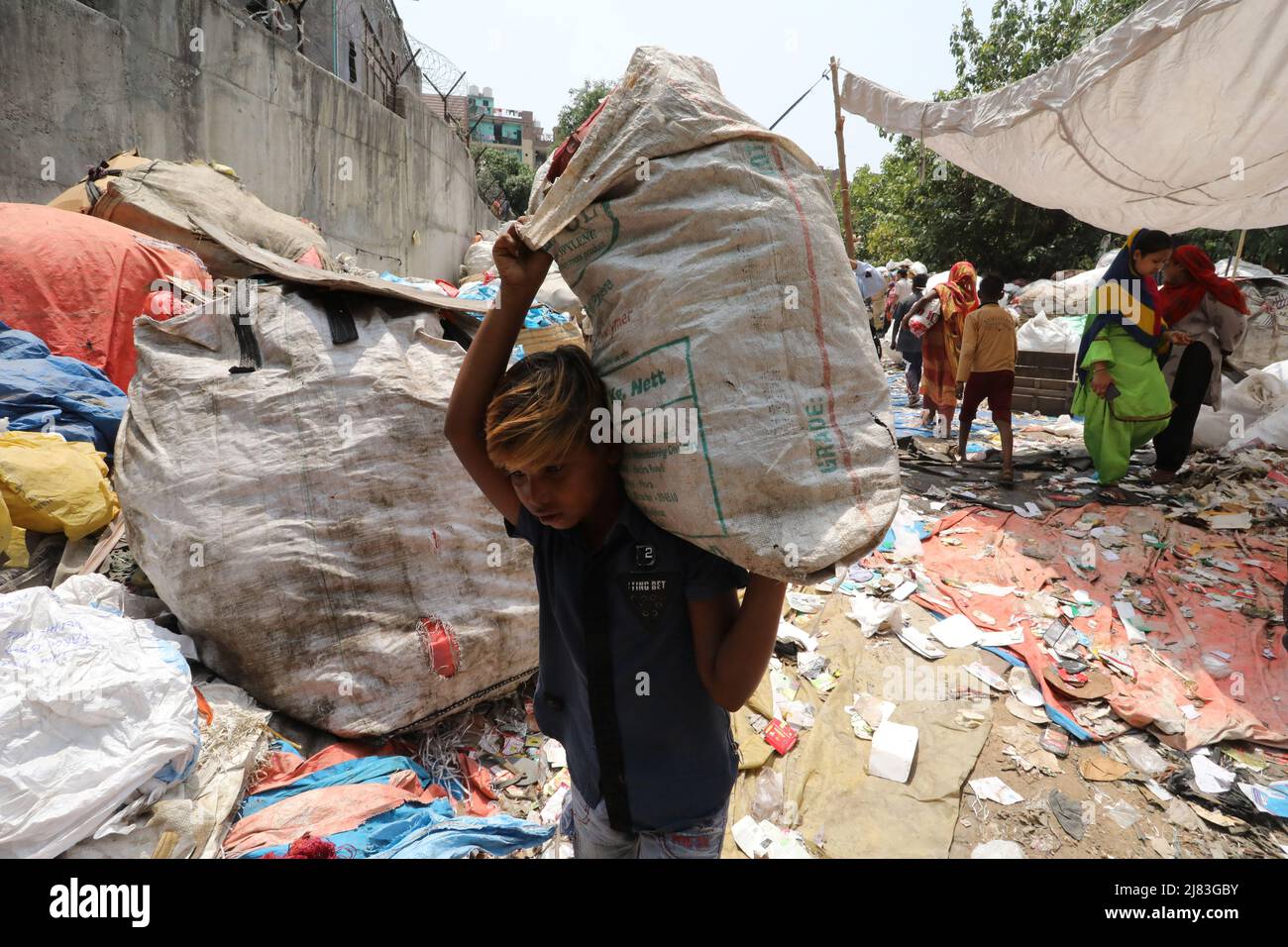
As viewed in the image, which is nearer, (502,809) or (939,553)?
(502,809)

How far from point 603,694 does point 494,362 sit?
57 centimetres

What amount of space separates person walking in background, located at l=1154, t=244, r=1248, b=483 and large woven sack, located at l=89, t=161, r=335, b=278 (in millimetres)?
5919

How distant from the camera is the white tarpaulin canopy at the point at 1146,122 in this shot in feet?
12.0

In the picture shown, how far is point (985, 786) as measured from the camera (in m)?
2.35

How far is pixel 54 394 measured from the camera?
2520mm

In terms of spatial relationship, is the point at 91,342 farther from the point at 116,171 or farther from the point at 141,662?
the point at 141,662

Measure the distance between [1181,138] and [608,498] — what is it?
5.49 meters

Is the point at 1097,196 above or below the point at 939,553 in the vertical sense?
above

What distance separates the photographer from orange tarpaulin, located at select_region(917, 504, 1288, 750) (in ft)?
8.71

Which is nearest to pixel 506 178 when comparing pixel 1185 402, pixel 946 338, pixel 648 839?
pixel 946 338

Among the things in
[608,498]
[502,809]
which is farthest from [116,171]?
[608,498]

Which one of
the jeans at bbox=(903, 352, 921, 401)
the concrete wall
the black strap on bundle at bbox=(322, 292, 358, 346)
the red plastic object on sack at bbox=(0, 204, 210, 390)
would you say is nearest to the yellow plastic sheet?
the red plastic object on sack at bbox=(0, 204, 210, 390)

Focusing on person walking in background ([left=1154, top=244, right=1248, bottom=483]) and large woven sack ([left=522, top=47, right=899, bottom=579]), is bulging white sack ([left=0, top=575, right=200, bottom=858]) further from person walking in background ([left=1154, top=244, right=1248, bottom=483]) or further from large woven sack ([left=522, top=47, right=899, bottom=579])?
person walking in background ([left=1154, top=244, right=1248, bottom=483])
